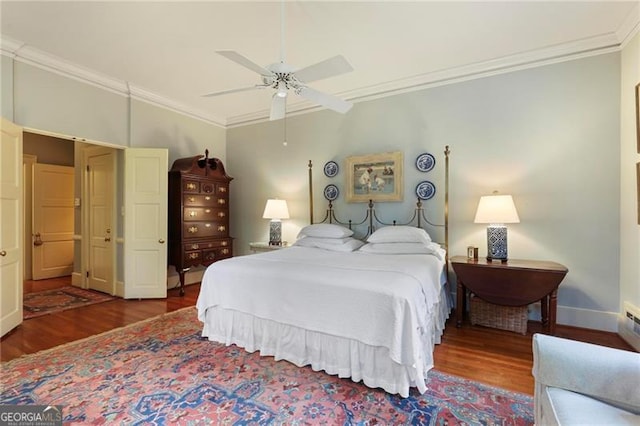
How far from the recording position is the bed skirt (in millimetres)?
1841

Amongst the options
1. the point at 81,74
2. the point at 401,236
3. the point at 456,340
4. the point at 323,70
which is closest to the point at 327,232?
the point at 401,236

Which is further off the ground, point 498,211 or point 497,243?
point 498,211

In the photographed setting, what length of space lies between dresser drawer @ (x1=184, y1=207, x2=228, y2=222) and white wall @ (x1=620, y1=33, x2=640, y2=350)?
15.6 ft

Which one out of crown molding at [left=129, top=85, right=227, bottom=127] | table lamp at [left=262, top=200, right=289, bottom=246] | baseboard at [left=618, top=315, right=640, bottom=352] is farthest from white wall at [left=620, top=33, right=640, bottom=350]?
crown molding at [left=129, top=85, right=227, bottom=127]

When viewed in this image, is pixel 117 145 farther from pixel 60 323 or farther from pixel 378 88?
pixel 378 88

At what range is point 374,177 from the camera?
3883mm

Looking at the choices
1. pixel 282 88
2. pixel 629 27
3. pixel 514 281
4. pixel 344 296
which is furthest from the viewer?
pixel 514 281

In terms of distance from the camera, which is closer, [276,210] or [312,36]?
[312,36]

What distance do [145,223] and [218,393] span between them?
2.87m

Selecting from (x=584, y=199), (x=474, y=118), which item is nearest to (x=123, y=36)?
(x=474, y=118)

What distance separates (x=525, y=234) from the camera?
121 inches

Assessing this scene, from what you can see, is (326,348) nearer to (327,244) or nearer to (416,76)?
(327,244)

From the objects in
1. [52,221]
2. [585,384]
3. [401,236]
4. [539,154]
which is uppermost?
[539,154]

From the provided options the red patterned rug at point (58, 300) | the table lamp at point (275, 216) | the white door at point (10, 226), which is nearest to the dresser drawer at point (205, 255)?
the table lamp at point (275, 216)
